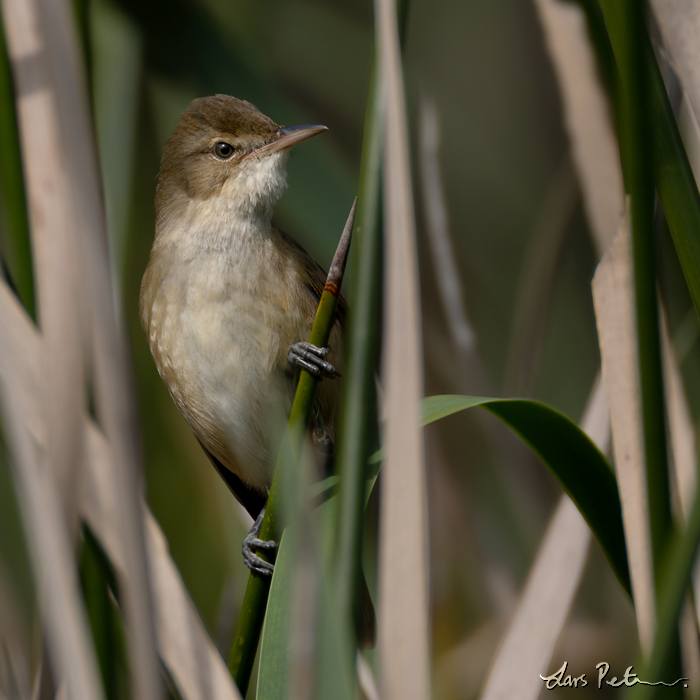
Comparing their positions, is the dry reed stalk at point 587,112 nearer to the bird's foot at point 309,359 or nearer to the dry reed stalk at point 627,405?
the dry reed stalk at point 627,405

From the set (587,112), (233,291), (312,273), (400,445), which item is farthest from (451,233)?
(400,445)

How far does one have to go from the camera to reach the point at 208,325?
1710 millimetres

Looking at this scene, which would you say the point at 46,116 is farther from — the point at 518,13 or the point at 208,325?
the point at 518,13

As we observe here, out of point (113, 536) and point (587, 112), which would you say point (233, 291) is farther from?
point (587, 112)

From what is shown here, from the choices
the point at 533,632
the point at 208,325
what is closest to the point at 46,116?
the point at 208,325

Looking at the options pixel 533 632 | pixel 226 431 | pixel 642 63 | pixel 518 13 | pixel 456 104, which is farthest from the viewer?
pixel 456 104

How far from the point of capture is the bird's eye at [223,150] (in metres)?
1.86

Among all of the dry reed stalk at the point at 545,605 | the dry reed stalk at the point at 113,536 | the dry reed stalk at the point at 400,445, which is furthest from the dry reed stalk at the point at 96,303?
the dry reed stalk at the point at 545,605

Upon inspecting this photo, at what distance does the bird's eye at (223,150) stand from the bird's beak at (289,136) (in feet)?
0.29

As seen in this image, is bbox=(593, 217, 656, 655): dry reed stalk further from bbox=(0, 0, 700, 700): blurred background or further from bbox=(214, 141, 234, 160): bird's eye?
bbox=(214, 141, 234, 160): bird's eye

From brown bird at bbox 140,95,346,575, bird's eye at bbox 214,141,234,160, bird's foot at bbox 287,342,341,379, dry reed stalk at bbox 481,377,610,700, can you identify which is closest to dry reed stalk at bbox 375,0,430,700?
dry reed stalk at bbox 481,377,610,700

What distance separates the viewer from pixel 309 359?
157 centimetres

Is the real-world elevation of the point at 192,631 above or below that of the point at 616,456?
below

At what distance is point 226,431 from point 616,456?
1.15 m
